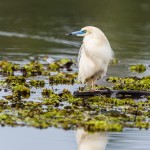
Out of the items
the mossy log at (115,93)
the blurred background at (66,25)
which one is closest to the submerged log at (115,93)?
the mossy log at (115,93)

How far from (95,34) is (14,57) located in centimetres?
634

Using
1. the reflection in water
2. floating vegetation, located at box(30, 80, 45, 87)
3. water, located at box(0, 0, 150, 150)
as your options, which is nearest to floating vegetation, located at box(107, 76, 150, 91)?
water, located at box(0, 0, 150, 150)

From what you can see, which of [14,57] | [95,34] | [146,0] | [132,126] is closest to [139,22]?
[146,0]

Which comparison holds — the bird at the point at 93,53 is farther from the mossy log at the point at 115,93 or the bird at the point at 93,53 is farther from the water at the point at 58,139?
the water at the point at 58,139

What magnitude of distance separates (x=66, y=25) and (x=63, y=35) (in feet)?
7.41

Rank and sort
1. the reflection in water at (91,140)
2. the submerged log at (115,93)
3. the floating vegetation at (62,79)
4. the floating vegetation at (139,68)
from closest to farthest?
the reflection in water at (91,140)
the submerged log at (115,93)
the floating vegetation at (62,79)
the floating vegetation at (139,68)

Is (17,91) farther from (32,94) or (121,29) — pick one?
(121,29)

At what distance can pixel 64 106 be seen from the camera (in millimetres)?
14203

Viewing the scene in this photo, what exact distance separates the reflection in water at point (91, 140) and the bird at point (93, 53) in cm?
321

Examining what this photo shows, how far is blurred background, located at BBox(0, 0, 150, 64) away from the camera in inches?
905

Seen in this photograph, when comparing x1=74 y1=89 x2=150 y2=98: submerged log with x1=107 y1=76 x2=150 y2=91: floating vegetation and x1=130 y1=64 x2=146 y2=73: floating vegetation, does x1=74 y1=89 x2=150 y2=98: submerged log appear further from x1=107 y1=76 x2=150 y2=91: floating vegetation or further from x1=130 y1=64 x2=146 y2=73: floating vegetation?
x1=130 y1=64 x2=146 y2=73: floating vegetation

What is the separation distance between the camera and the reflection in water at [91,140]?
39.1 feet

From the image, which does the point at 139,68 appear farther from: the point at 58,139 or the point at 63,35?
the point at 58,139

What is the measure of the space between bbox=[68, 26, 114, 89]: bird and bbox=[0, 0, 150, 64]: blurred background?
5.65 meters
